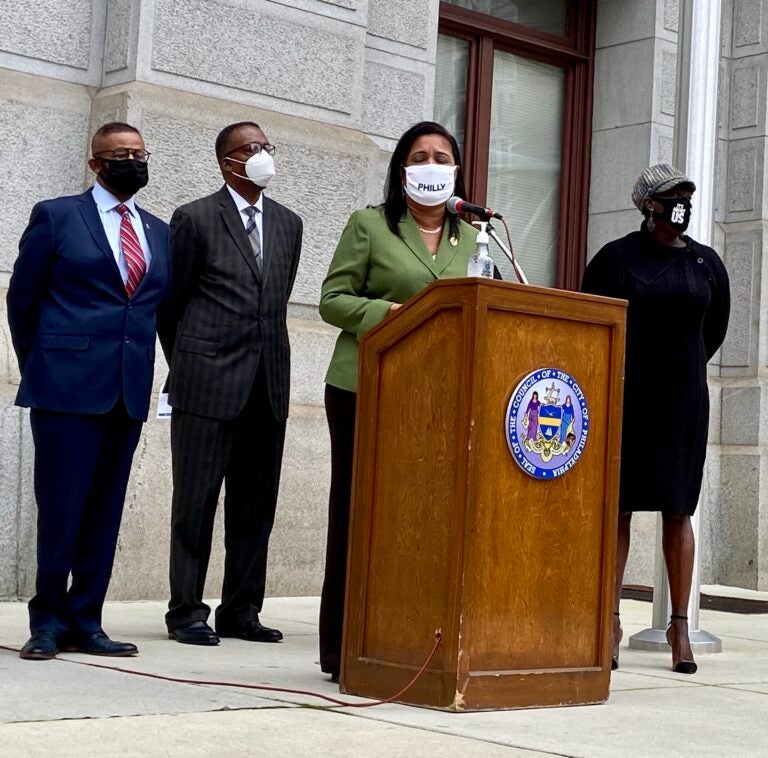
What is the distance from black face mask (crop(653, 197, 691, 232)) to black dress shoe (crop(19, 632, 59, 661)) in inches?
115

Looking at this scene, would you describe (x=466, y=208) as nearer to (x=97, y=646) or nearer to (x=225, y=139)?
(x=225, y=139)

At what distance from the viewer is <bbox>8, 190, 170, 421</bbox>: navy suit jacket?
566 centimetres

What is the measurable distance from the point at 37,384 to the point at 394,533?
1561 mm

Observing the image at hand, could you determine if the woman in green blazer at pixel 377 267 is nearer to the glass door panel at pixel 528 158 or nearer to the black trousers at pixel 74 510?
→ the black trousers at pixel 74 510

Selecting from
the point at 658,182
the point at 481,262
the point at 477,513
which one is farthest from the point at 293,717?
the point at 658,182

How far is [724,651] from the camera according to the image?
7.06 meters

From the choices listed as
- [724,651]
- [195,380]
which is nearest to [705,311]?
[724,651]

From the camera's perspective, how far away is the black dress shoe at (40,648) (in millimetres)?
A: 5496

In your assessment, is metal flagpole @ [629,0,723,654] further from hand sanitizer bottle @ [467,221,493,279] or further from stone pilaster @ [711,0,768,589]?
stone pilaster @ [711,0,768,589]

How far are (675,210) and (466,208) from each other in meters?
1.59

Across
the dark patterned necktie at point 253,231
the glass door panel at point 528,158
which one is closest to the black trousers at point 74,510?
the dark patterned necktie at point 253,231

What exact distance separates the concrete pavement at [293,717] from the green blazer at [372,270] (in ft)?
3.91

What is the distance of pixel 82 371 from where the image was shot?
568 centimetres

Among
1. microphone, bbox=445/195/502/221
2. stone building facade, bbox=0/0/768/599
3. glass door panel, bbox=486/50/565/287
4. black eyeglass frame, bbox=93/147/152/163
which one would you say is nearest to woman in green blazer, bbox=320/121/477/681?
microphone, bbox=445/195/502/221
